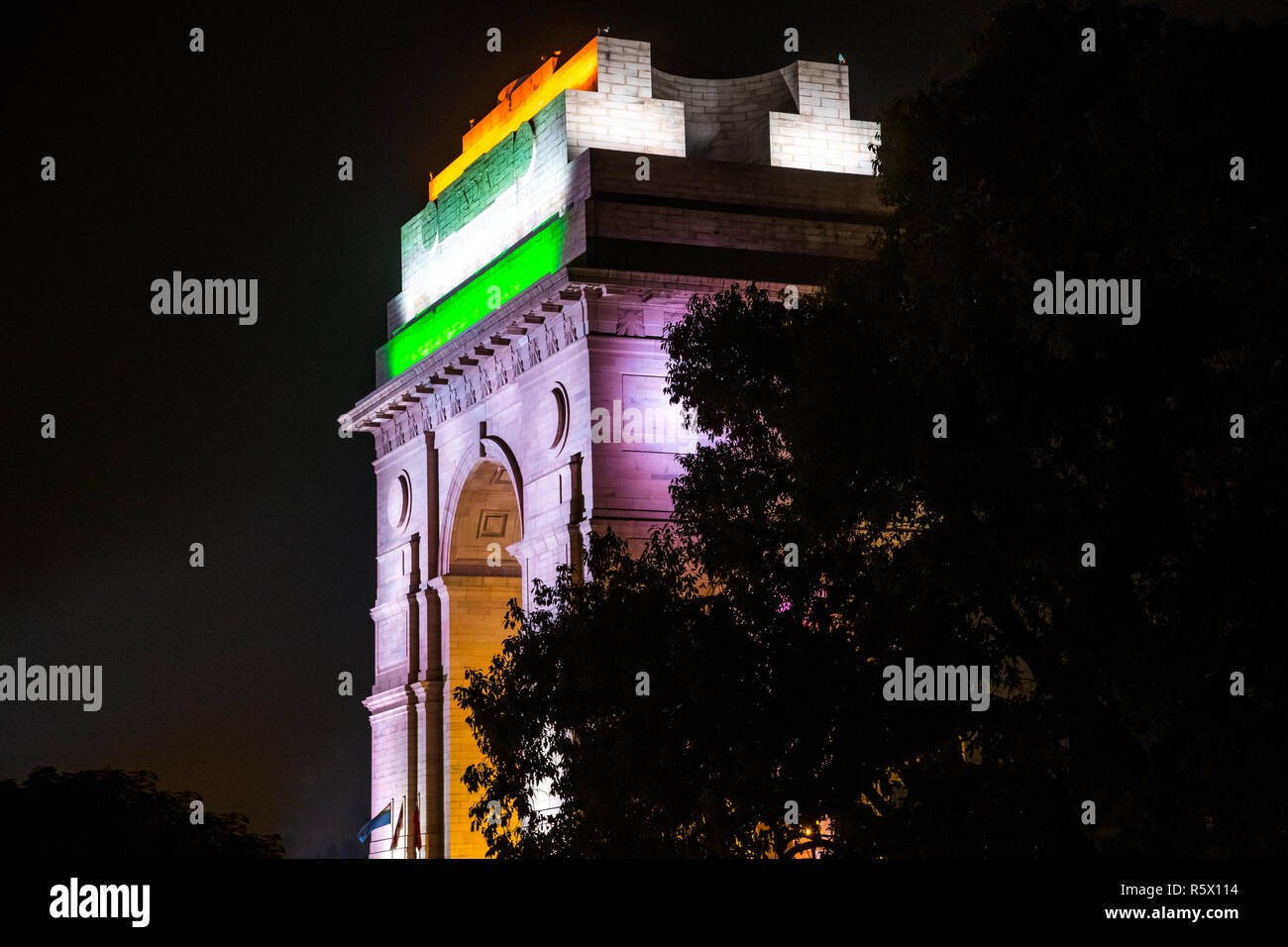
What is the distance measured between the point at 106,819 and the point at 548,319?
16.3 metres

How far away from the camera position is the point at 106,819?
3209cm

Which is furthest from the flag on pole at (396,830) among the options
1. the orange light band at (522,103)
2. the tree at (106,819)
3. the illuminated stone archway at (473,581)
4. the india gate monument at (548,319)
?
the orange light band at (522,103)

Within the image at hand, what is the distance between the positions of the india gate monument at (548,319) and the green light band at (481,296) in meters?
0.07

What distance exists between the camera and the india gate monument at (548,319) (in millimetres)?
42781

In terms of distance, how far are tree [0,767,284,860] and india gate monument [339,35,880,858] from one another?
10.9 m

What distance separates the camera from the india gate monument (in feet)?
140

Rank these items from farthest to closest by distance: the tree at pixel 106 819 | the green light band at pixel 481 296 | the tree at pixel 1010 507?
the green light band at pixel 481 296, the tree at pixel 106 819, the tree at pixel 1010 507

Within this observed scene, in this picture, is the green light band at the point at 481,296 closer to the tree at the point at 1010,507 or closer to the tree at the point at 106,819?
the tree at the point at 106,819

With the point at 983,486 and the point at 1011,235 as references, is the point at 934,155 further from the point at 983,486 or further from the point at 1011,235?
the point at 983,486

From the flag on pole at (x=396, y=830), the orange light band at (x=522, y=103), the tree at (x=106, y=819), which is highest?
the orange light band at (x=522, y=103)

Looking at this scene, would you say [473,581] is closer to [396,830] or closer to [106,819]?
[396,830]

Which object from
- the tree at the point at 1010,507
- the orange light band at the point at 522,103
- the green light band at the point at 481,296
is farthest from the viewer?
the orange light band at the point at 522,103

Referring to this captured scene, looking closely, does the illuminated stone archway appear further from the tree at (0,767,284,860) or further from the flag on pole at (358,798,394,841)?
the tree at (0,767,284,860)
